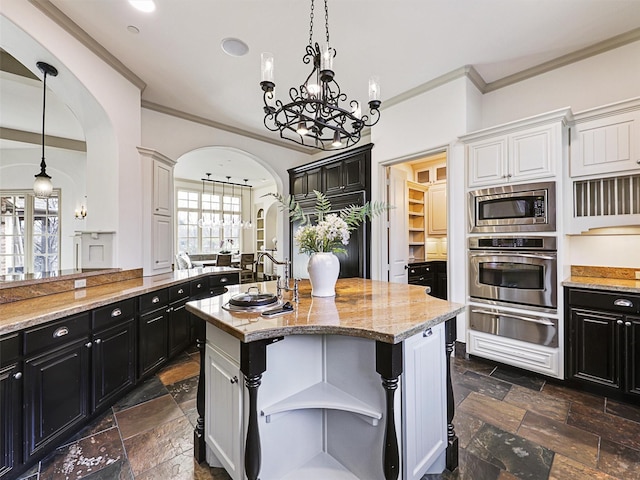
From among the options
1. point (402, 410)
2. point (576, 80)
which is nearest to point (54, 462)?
point (402, 410)

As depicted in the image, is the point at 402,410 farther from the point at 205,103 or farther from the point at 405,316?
the point at 205,103

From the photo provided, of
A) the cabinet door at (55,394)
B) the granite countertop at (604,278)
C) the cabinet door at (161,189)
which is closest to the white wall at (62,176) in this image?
the cabinet door at (161,189)

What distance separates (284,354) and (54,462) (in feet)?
5.29

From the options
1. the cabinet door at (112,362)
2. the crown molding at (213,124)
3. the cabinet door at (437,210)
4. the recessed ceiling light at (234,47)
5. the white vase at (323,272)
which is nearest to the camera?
the white vase at (323,272)

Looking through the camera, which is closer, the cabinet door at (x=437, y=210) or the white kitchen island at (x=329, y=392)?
the white kitchen island at (x=329, y=392)

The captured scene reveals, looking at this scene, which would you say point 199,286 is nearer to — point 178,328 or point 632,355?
point 178,328

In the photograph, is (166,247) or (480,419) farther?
(166,247)

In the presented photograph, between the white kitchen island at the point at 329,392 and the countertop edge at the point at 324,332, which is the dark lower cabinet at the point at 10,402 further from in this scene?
the countertop edge at the point at 324,332

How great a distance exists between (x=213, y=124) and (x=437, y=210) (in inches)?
162

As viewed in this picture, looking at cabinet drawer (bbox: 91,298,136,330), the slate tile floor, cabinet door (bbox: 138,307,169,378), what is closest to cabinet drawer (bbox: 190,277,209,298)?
cabinet door (bbox: 138,307,169,378)

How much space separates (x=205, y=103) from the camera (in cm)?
402

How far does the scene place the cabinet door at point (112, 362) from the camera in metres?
2.08

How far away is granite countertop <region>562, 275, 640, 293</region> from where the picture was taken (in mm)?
2258

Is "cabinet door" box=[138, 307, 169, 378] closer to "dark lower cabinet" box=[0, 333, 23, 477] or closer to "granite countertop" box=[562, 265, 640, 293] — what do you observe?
"dark lower cabinet" box=[0, 333, 23, 477]
